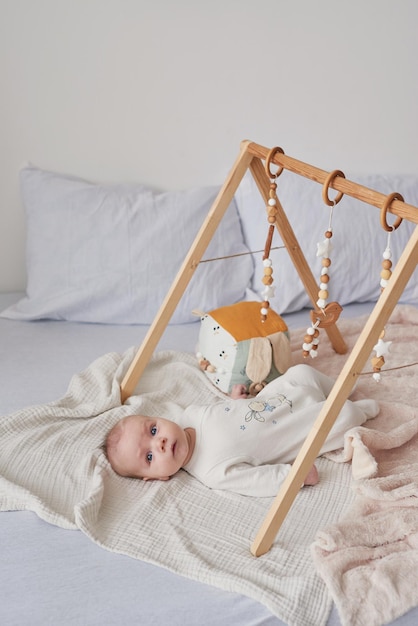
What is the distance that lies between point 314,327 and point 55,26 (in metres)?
1.37

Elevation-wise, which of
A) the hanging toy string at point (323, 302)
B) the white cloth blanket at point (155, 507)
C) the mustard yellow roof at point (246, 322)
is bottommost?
the white cloth blanket at point (155, 507)

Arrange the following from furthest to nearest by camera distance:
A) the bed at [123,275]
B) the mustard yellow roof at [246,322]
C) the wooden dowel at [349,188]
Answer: the bed at [123,275], the mustard yellow roof at [246,322], the wooden dowel at [349,188]

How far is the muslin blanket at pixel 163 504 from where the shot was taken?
141cm

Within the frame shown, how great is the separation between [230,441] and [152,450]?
170mm

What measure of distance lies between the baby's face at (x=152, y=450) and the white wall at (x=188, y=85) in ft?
3.77

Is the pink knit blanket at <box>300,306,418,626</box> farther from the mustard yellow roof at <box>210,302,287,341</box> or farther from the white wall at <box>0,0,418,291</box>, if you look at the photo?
the white wall at <box>0,0,418,291</box>

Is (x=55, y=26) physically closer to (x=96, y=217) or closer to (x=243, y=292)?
(x=96, y=217)

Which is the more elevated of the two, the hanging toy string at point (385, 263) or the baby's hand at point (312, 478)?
the hanging toy string at point (385, 263)

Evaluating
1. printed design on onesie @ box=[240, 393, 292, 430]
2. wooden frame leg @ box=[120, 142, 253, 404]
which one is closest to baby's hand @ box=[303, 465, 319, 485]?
printed design on onesie @ box=[240, 393, 292, 430]

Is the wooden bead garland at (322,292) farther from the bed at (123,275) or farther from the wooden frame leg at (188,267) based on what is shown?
the bed at (123,275)

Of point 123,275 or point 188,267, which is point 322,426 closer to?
point 188,267

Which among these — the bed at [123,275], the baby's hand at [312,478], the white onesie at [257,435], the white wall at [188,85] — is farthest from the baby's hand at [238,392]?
the white wall at [188,85]

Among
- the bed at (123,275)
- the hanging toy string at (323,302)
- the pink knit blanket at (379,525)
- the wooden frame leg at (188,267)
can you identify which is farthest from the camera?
the bed at (123,275)

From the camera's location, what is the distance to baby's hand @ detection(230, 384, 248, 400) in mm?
2021
